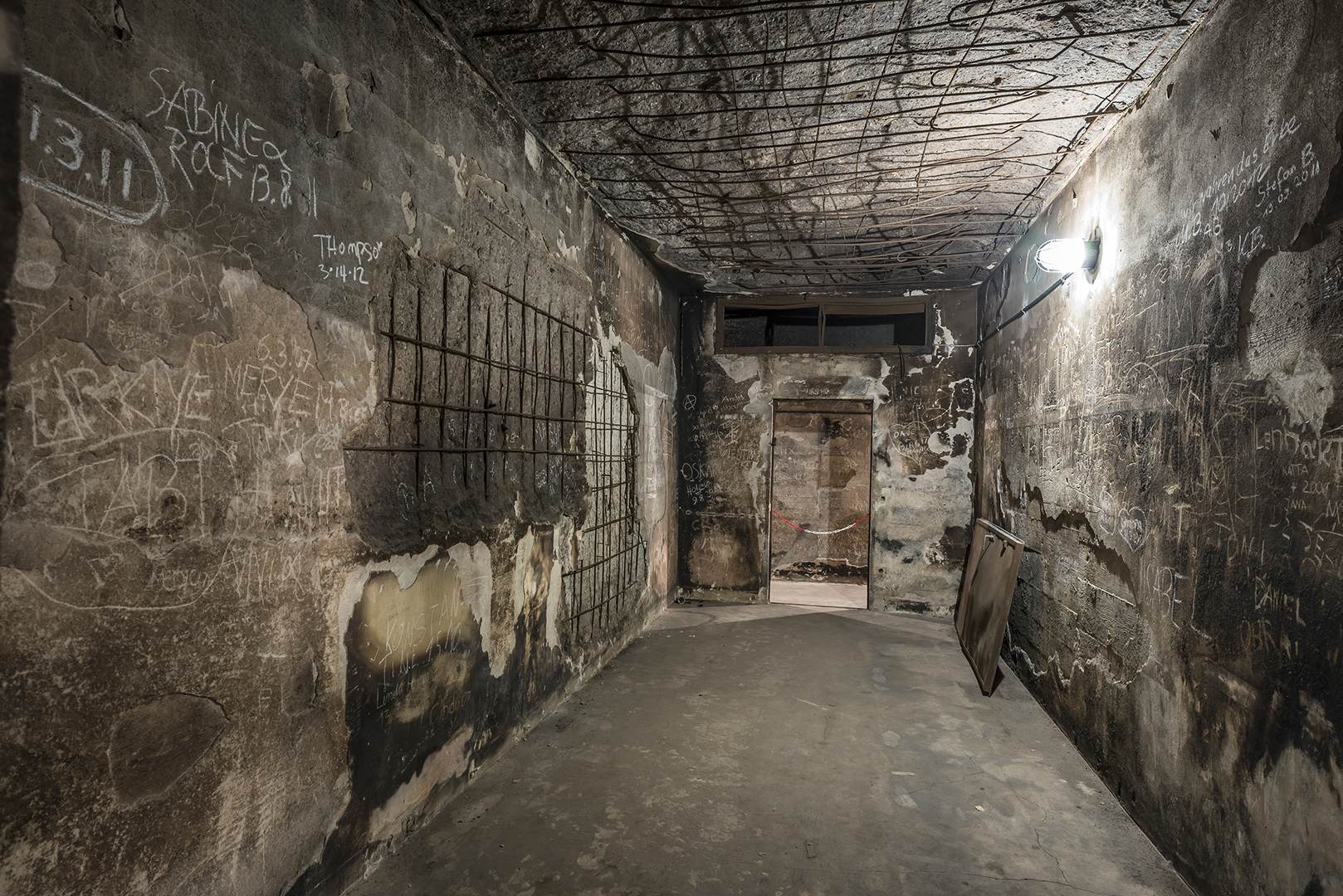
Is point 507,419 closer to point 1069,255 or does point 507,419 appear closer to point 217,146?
point 217,146

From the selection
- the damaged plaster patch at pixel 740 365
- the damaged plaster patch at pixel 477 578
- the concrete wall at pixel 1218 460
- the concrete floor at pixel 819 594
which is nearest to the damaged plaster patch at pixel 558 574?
the damaged plaster patch at pixel 477 578

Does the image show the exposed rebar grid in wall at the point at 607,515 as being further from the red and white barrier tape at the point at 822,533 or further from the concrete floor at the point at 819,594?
the red and white barrier tape at the point at 822,533

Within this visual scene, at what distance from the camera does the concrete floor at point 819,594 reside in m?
6.45

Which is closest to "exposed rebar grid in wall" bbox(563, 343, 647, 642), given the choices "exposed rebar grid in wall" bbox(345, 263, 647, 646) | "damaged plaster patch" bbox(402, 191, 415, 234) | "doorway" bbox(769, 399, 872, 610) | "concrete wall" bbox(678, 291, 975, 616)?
"exposed rebar grid in wall" bbox(345, 263, 647, 646)

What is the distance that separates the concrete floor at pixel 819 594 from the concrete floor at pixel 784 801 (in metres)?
2.23

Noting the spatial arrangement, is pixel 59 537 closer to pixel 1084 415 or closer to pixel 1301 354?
pixel 1301 354

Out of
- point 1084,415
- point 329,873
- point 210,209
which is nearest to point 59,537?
point 210,209

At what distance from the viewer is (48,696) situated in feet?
4.16

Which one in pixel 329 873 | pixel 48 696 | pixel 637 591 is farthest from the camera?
pixel 637 591

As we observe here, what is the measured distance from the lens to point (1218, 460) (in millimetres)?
2100

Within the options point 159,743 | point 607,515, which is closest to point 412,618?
point 159,743

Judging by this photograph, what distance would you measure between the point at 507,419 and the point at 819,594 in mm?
4904

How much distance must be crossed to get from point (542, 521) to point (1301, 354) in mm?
2829

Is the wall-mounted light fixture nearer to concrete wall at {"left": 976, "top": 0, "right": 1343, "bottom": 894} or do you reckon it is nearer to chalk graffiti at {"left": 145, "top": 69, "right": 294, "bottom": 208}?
concrete wall at {"left": 976, "top": 0, "right": 1343, "bottom": 894}
